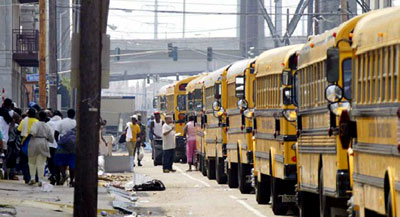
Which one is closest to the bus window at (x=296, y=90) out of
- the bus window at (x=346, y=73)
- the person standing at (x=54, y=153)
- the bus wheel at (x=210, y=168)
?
the bus window at (x=346, y=73)

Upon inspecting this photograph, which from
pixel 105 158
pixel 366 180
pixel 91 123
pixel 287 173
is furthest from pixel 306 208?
pixel 105 158

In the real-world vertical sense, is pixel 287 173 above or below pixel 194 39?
below

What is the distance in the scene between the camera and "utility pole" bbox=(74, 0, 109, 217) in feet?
57.6

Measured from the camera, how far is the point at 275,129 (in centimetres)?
2172

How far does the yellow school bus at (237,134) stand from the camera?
2675 cm

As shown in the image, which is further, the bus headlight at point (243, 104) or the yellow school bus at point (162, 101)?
the yellow school bus at point (162, 101)

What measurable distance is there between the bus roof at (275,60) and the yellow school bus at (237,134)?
200cm

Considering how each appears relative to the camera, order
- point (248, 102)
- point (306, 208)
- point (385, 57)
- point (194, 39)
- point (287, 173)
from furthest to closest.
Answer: point (194, 39), point (248, 102), point (287, 173), point (306, 208), point (385, 57)

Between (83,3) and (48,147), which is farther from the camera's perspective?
(48,147)

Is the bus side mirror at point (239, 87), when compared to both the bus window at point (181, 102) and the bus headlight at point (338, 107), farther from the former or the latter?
the bus window at point (181, 102)

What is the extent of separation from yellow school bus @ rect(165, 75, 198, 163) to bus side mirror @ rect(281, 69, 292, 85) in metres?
23.9

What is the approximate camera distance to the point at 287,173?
808 inches

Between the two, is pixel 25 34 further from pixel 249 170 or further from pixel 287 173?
pixel 287 173

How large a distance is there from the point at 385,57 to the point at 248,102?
1361 centimetres
